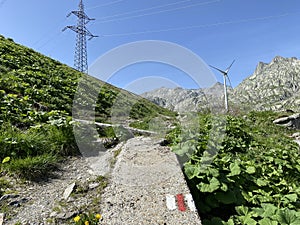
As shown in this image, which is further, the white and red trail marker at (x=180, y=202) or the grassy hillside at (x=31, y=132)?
the grassy hillside at (x=31, y=132)

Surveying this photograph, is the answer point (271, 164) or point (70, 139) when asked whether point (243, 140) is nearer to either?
point (271, 164)

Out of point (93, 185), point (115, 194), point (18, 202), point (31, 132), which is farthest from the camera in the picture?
point (31, 132)

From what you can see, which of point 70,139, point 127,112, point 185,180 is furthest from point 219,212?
point 127,112

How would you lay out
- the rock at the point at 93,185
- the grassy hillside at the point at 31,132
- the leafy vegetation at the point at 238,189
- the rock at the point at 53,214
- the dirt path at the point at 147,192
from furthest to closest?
the grassy hillside at the point at 31,132, the rock at the point at 93,185, the leafy vegetation at the point at 238,189, the rock at the point at 53,214, the dirt path at the point at 147,192

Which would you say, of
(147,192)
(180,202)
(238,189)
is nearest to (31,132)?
(147,192)

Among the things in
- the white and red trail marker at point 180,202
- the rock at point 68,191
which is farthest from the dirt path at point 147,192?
the rock at point 68,191

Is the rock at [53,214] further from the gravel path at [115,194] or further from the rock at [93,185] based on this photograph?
the rock at [93,185]

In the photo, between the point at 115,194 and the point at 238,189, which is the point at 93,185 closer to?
the point at 115,194

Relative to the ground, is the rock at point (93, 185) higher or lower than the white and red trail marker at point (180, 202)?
lower

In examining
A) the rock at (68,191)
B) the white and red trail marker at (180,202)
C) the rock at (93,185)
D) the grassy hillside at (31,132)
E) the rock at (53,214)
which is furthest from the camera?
the grassy hillside at (31,132)

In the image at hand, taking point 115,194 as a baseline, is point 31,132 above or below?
above

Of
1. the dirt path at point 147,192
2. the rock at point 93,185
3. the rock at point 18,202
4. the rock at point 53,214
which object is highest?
the dirt path at point 147,192

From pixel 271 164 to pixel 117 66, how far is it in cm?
464

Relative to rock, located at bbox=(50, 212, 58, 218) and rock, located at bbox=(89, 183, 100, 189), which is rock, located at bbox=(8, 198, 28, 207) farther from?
rock, located at bbox=(89, 183, 100, 189)
